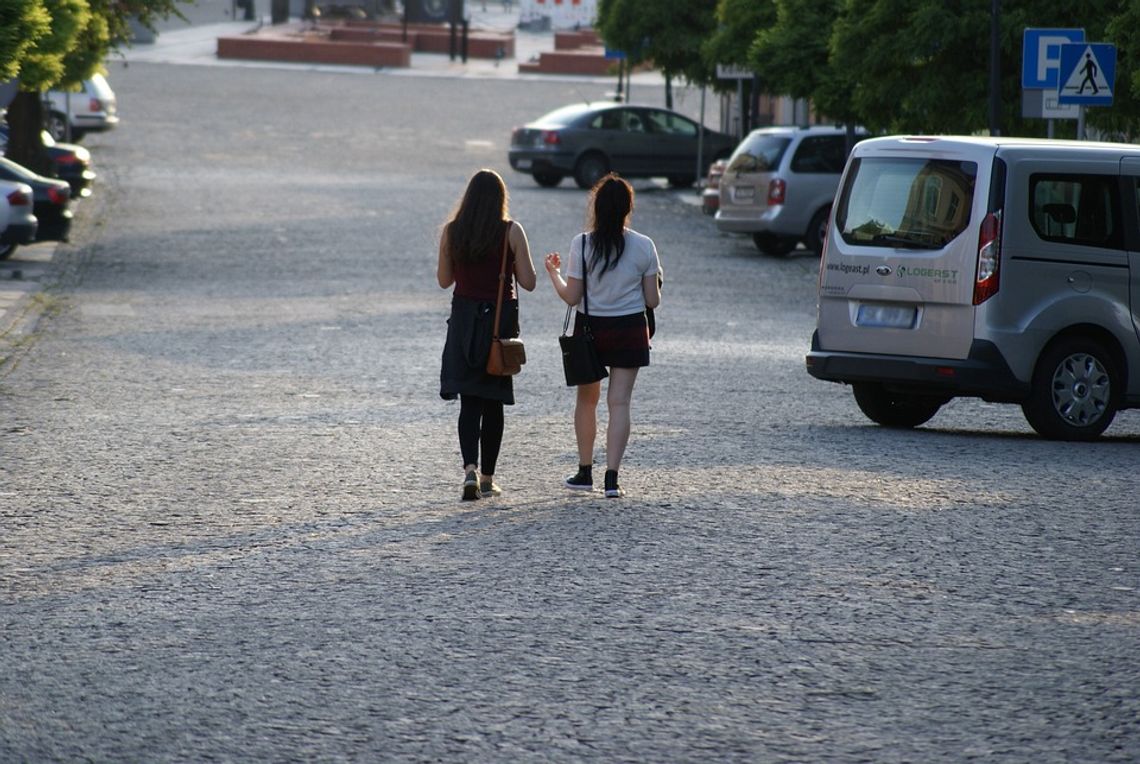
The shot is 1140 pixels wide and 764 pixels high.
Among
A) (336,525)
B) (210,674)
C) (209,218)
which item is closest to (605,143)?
(209,218)

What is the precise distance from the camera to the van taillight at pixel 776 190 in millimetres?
26500

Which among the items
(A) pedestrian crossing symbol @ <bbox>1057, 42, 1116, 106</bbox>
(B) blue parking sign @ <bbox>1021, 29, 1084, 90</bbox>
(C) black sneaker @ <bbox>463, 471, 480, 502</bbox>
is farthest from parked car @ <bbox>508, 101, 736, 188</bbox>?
(C) black sneaker @ <bbox>463, 471, 480, 502</bbox>

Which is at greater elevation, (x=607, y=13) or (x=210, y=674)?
(x=607, y=13)

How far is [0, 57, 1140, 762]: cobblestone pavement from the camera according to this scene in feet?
18.5

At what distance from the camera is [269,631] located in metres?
6.68

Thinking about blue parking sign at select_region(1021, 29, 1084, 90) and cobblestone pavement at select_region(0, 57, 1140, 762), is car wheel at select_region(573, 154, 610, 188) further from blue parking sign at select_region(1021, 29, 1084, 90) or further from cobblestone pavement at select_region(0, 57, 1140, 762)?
cobblestone pavement at select_region(0, 57, 1140, 762)

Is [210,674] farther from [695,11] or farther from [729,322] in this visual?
[695,11]

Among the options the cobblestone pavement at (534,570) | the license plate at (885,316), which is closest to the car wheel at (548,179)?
the cobblestone pavement at (534,570)

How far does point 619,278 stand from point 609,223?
257 millimetres

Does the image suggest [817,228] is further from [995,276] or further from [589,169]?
[995,276]

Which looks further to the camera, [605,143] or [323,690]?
[605,143]

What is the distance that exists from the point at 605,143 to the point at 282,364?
80.9ft

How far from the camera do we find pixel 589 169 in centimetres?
3953

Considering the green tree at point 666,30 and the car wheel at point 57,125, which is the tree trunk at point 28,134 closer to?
the car wheel at point 57,125
